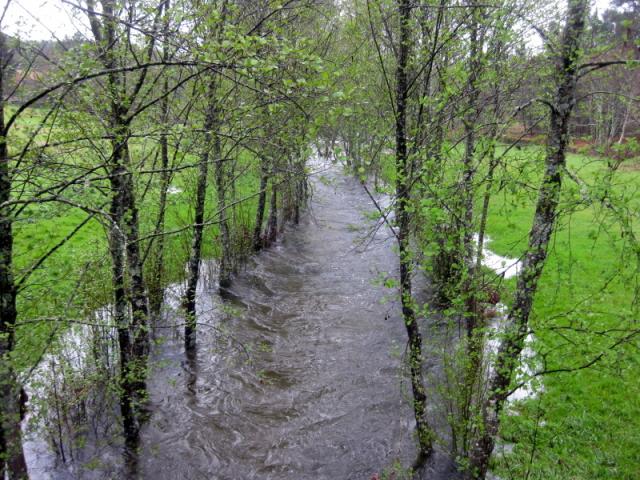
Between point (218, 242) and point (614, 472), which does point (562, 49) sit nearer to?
point (614, 472)

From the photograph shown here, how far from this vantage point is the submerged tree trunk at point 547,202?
4.83 m

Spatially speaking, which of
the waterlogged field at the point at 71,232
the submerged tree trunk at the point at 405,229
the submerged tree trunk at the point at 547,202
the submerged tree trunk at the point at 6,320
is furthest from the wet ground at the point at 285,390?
the submerged tree trunk at the point at 6,320

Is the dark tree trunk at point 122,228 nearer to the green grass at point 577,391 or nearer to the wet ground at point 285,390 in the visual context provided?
the wet ground at point 285,390

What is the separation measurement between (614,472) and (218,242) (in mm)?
12037

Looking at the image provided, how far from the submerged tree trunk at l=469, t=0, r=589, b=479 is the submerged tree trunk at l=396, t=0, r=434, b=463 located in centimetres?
135

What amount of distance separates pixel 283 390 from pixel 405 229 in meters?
4.62

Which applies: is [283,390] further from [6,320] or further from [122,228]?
[6,320]

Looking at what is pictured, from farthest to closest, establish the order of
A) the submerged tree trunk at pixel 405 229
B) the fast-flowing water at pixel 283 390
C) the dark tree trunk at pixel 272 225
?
the dark tree trunk at pixel 272 225 → the fast-flowing water at pixel 283 390 → the submerged tree trunk at pixel 405 229

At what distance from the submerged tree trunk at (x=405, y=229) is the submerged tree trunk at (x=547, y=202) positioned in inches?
53.2

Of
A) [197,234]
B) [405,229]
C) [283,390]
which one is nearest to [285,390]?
[283,390]

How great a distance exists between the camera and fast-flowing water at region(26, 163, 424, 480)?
7.31 meters

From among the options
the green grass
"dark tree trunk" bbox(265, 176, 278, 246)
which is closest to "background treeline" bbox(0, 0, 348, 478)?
the green grass

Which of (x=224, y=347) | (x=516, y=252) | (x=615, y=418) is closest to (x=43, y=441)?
(x=224, y=347)

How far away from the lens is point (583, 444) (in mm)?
7430
